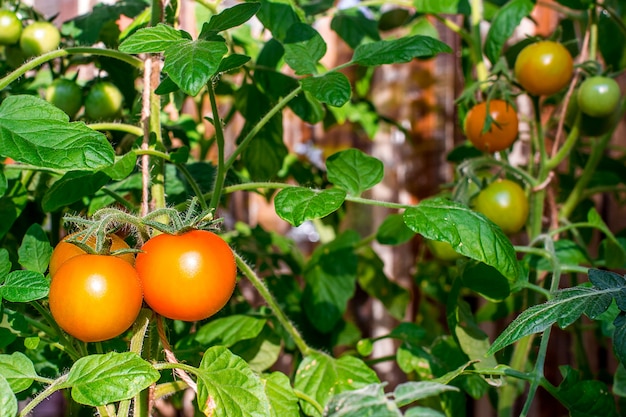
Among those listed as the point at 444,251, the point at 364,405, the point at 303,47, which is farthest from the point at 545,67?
the point at 364,405

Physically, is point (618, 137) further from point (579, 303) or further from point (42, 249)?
point (42, 249)

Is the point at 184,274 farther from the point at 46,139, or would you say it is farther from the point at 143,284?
the point at 46,139

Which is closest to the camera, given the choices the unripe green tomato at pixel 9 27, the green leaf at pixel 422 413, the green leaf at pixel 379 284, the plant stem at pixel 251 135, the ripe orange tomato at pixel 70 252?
the green leaf at pixel 422 413

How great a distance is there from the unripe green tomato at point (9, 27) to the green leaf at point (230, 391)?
649 mm

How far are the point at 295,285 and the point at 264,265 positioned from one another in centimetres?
7

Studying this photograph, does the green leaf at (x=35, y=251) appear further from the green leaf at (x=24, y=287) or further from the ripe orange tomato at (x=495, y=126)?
the ripe orange tomato at (x=495, y=126)

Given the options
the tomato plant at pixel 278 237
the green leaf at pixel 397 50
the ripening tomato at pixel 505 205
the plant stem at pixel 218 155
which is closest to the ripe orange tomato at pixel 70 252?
the tomato plant at pixel 278 237

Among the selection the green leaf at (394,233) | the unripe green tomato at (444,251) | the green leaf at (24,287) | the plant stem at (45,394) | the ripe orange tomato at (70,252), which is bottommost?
the unripe green tomato at (444,251)

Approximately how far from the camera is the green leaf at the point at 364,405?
18.0 inches

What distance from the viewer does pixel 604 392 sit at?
0.77 metres

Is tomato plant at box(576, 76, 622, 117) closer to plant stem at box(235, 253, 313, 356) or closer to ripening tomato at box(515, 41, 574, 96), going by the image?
ripening tomato at box(515, 41, 574, 96)

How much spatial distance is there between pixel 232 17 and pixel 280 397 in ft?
1.35

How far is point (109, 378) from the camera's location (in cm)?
58

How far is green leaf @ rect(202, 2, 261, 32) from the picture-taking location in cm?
65
